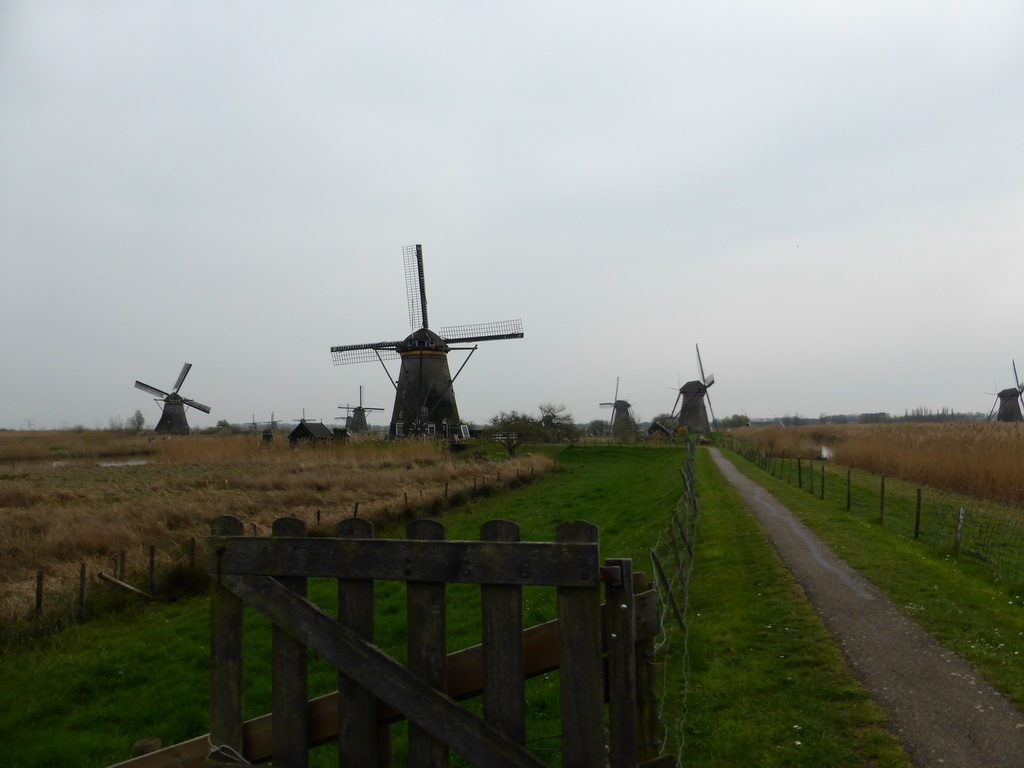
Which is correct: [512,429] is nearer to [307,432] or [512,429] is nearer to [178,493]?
[307,432]

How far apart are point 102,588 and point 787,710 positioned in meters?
11.5

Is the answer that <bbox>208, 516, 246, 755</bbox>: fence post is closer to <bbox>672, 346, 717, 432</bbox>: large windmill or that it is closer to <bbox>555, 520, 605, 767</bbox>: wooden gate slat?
<bbox>555, 520, 605, 767</bbox>: wooden gate slat

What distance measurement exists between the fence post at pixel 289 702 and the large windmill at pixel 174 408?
80.6m

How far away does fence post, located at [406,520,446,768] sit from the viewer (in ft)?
10.7

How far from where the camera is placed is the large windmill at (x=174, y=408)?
249 feet

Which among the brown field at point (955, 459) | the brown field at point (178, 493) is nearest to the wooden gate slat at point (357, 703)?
the brown field at point (178, 493)

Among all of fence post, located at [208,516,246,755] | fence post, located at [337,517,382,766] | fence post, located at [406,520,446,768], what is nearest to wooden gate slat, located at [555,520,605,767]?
fence post, located at [406,520,446,768]

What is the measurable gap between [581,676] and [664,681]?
13.3ft

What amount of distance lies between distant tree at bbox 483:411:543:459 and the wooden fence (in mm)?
47421

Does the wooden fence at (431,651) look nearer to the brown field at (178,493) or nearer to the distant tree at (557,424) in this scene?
the brown field at (178,493)

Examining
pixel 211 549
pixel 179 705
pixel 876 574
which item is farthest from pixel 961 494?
pixel 211 549

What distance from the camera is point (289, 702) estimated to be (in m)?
3.44

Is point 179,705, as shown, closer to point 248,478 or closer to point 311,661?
point 311,661

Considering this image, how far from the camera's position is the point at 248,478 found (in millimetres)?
27516
